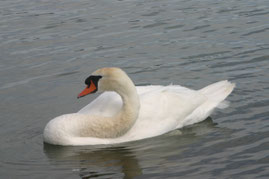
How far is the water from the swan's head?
79 centimetres

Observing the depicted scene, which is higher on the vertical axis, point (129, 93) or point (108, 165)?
point (129, 93)

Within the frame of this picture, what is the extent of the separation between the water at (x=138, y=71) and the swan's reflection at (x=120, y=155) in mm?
14

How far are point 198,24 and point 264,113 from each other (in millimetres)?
6030

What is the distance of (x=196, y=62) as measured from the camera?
1190 cm

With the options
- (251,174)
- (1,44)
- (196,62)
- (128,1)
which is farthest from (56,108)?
(128,1)

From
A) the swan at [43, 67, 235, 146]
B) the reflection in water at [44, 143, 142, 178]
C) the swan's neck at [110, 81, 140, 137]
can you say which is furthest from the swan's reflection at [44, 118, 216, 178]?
the swan's neck at [110, 81, 140, 137]

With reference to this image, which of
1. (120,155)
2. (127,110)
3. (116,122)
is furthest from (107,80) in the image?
(120,155)

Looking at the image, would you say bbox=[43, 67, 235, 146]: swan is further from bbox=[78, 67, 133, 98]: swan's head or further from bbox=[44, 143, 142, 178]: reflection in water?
bbox=[44, 143, 142, 178]: reflection in water

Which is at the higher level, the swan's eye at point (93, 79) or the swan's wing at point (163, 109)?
the swan's eye at point (93, 79)

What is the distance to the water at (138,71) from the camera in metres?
7.87

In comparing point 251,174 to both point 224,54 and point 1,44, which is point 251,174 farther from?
point 1,44

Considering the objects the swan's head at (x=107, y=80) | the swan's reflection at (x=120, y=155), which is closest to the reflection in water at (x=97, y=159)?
the swan's reflection at (x=120, y=155)

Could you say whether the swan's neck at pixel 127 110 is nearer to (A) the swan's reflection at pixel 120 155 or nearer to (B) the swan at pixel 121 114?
(B) the swan at pixel 121 114

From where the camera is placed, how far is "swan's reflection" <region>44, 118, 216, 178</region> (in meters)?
7.73
